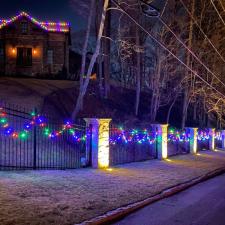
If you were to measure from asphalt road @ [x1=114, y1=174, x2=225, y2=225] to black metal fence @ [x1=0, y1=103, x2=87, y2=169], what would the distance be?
554 centimetres

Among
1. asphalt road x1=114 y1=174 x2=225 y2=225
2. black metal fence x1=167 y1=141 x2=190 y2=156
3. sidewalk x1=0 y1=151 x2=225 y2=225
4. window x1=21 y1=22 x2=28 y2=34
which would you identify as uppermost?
window x1=21 y1=22 x2=28 y2=34

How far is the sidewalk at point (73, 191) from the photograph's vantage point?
7863 mm

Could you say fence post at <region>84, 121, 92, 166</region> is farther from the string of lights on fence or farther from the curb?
the curb

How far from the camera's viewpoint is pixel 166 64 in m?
30.5

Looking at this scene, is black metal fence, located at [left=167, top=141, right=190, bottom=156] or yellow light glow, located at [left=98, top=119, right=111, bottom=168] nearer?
yellow light glow, located at [left=98, top=119, right=111, bottom=168]

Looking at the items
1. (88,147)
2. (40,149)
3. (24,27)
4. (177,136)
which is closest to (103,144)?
(88,147)

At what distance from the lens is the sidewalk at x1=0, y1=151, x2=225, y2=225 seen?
7863 mm

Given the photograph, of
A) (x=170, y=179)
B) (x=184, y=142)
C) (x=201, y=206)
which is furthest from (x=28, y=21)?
(x=201, y=206)

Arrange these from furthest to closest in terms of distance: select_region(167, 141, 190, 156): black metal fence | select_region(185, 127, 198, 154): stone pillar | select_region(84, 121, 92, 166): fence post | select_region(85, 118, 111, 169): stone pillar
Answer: select_region(167, 141, 190, 156): black metal fence, select_region(185, 127, 198, 154): stone pillar, select_region(84, 121, 92, 166): fence post, select_region(85, 118, 111, 169): stone pillar

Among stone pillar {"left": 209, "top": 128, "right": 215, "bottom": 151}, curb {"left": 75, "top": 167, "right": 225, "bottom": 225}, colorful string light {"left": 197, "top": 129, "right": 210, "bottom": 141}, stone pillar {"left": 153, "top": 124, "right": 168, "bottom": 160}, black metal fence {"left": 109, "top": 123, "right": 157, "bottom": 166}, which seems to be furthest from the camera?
stone pillar {"left": 209, "top": 128, "right": 215, "bottom": 151}

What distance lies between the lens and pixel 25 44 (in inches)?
→ 1711

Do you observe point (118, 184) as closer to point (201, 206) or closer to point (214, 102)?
point (201, 206)

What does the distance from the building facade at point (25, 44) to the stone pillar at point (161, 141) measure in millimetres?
23323

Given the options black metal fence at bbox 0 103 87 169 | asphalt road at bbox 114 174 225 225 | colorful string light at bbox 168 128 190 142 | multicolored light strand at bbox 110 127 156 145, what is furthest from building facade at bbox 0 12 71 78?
asphalt road at bbox 114 174 225 225
